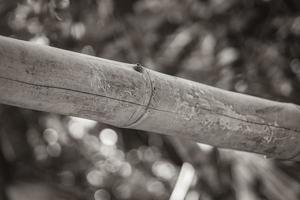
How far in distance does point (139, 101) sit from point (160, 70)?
156 cm

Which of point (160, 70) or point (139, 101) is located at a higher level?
point (160, 70)

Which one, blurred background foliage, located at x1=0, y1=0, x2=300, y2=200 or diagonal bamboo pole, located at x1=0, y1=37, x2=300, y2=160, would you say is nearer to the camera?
diagonal bamboo pole, located at x1=0, y1=37, x2=300, y2=160

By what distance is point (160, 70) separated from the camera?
3109 millimetres

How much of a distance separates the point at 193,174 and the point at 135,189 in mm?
489

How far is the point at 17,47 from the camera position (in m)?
1.31

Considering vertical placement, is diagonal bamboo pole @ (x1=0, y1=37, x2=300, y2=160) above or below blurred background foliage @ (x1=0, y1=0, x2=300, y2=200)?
below

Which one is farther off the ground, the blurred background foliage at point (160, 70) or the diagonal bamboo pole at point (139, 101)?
the blurred background foliage at point (160, 70)

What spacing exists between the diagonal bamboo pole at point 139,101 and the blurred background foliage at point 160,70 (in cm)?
101

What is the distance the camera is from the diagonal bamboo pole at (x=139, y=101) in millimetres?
1336

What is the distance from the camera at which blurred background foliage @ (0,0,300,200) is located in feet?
9.52

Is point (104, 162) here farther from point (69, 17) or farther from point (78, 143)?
point (69, 17)

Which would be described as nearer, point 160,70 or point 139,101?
point 139,101

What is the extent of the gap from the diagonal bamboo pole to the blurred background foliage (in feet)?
3.30

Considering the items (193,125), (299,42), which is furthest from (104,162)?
(299,42)
